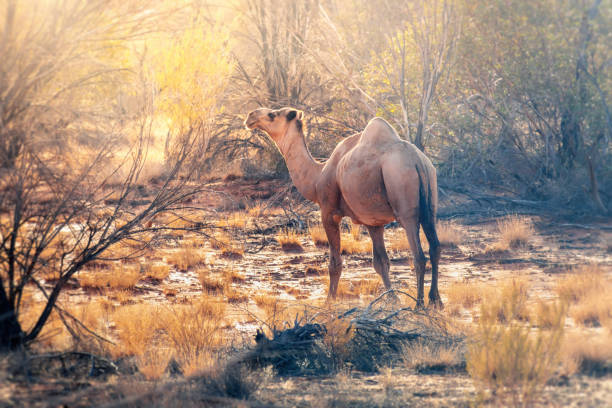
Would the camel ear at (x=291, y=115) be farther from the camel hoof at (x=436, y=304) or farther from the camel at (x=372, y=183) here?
the camel hoof at (x=436, y=304)

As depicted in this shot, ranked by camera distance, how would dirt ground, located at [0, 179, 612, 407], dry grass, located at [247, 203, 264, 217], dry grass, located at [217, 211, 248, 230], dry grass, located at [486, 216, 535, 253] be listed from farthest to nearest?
dry grass, located at [247, 203, 264, 217], dry grass, located at [217, 211, 248, 230], dry grass, located at [486, 216, 535, 253], dirt ground, located at [0, 179, 612, 407]

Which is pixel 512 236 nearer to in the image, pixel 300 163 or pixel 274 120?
pixel 300 163

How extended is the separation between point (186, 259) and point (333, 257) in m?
3.27

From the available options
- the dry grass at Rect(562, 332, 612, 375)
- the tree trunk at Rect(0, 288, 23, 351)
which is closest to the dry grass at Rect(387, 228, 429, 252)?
the dry grass at Rect(562, 332, 612, 375)

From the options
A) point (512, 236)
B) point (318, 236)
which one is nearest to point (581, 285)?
point (512, 236)

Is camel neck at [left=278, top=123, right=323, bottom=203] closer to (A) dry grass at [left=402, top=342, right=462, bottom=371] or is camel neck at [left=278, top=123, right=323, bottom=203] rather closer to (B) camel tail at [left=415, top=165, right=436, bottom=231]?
(B) camel tail at [left=415, top=165, right=436, bottom=231]

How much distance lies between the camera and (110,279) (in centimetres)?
882

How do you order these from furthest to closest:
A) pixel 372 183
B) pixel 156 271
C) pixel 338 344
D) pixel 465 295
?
1. pixel 156 271
2. pixel 465 295
3. pixel 372 183
4. pixel 338 344

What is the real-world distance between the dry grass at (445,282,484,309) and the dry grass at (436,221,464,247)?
126 inches

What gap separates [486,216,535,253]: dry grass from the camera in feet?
35.2

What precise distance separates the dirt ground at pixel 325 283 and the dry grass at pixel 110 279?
12 centimetres

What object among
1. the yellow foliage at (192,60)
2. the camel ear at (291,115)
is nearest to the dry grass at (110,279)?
the camel ear at (291,115)

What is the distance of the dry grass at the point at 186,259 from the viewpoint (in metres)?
10.2

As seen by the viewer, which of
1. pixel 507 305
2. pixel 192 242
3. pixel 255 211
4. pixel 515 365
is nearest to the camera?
pixel 515 365
